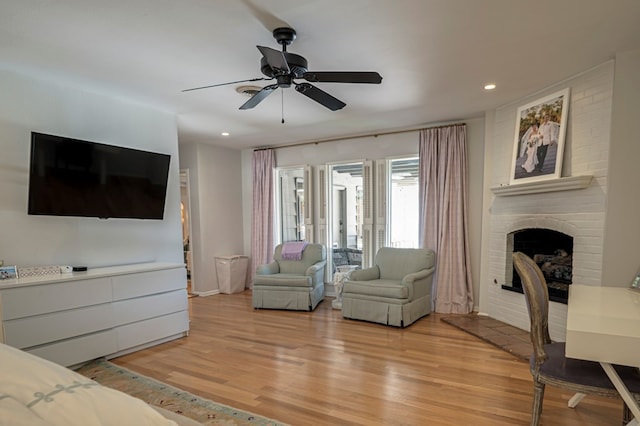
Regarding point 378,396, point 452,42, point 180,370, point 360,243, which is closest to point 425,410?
point 378,396

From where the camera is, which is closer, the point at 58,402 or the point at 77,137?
the point at 58,402

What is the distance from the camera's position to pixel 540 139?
3.43m

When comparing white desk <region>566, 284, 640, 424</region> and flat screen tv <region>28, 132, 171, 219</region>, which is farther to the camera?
flat screen tv <region>28, 132, 171, 219</region>

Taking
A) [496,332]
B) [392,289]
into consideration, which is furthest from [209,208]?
[496,332]

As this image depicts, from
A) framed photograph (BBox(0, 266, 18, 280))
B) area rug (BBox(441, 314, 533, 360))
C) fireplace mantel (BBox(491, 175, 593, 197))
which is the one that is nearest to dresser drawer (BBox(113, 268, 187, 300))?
framed photograph (BBox(0, 266, 18, 280))

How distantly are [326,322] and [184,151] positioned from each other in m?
3.75

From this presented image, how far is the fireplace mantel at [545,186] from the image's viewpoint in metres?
2.94

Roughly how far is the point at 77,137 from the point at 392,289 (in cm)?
364

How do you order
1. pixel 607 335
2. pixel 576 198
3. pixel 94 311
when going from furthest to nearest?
1. pixel 576 198
2. pixel 94 311
3. pixel 607 335

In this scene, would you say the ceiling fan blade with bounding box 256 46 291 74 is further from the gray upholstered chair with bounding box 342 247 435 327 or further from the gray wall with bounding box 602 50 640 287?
the gray upholstered chair with bounding box 342 247 435 327

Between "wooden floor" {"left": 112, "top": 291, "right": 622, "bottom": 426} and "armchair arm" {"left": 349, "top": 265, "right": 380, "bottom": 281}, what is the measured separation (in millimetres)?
581

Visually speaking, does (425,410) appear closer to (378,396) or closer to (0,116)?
(378,396)

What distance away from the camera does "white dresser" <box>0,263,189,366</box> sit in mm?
2586

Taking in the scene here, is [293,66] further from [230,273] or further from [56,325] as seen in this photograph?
[230,273]
